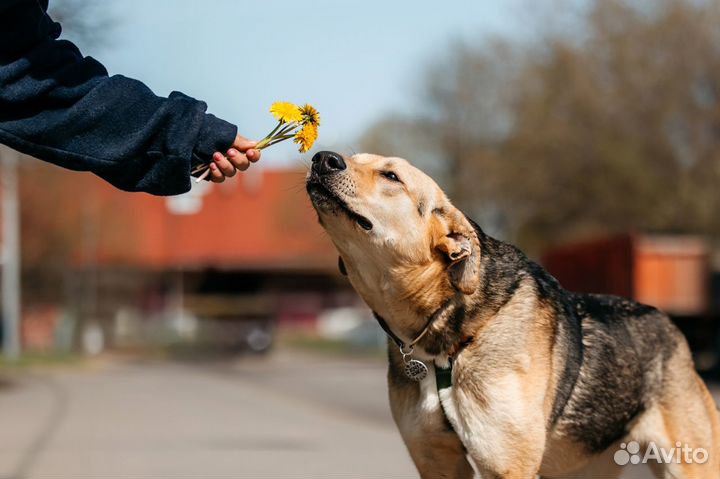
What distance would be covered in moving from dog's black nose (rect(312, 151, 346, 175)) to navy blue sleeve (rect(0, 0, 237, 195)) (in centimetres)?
73

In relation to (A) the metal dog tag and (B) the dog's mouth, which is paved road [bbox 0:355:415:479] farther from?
(B) the dog's mouth

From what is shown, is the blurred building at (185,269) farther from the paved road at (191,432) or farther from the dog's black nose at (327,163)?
the dog's black nose at (327,163)

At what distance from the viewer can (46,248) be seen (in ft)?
144

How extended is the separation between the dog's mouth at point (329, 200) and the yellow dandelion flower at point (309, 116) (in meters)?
0.45

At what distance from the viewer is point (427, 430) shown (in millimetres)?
5484

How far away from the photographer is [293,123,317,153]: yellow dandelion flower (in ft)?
16.1

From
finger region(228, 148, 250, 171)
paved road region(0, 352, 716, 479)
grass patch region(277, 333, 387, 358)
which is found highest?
finger region(228, 148, 250, 171)

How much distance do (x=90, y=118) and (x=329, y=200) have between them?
1257 millimetres

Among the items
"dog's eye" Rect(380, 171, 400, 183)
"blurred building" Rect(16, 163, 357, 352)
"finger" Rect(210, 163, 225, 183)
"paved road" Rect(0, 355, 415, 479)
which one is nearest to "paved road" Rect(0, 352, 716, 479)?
"paved road" Rect(0, 355, 415, 479)

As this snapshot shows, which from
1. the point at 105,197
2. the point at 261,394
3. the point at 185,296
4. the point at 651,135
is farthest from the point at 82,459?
the point at 185,296

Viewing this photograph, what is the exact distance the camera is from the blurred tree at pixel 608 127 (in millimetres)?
34812

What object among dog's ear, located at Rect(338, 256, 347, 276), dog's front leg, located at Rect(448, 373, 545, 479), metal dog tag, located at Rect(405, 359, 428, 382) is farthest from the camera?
dog's ear, located at Rect(338, 256, 347, 276)

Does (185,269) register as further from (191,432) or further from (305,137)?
(305,137)
